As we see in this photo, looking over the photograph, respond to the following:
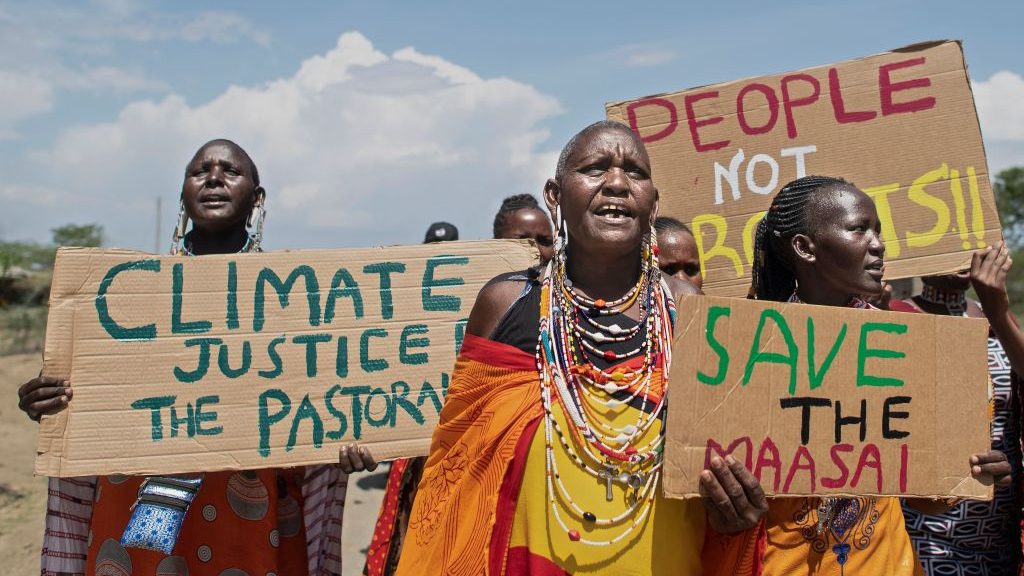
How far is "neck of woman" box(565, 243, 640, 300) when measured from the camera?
2545 millimetres

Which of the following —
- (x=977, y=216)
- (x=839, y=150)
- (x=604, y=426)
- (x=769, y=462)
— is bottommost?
(x=769, y=462)

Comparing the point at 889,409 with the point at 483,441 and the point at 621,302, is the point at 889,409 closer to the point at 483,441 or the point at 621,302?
the point at 621,302

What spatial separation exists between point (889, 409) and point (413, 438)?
1.47 m

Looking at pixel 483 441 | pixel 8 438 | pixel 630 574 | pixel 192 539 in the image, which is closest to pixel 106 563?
pixel 192 539

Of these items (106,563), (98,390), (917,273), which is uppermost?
(917,273)

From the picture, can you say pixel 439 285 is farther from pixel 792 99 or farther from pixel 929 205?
pixel 929 205

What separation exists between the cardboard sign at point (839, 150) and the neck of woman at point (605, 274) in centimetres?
92

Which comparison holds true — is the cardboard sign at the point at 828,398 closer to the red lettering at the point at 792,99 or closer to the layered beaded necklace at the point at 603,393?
the layered beaded necklace at the point at 603,393

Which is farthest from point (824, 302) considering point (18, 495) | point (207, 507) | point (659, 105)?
point (18, 495)

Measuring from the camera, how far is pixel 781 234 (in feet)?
9.07

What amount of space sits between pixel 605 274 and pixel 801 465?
710 millimetres

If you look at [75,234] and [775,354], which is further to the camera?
[75,234]

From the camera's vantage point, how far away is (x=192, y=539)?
315 cm

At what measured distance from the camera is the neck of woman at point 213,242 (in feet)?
11.4
